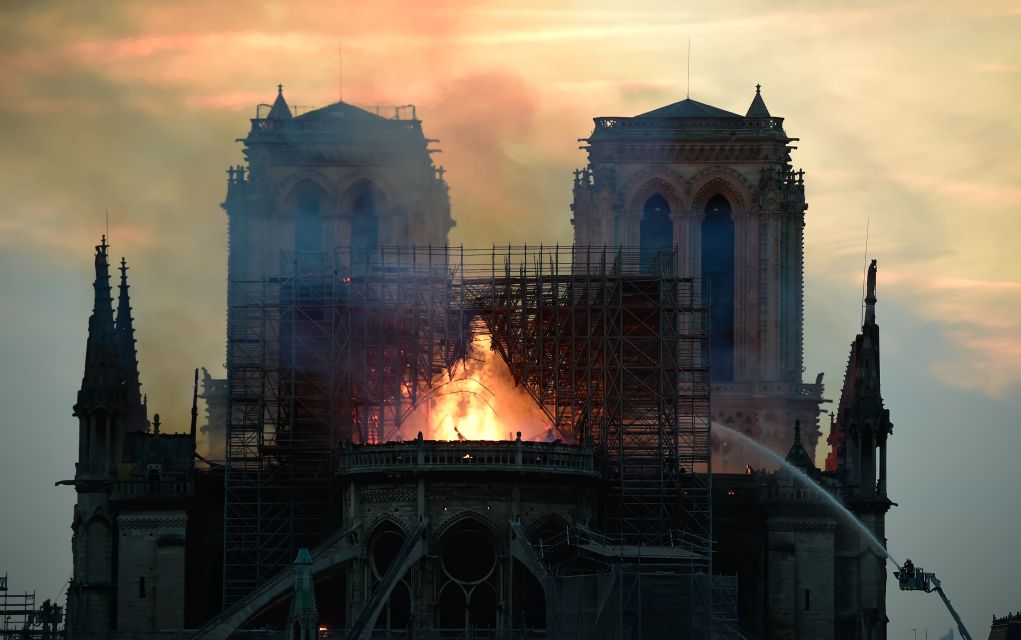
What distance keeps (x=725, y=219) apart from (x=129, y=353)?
94.4 feet

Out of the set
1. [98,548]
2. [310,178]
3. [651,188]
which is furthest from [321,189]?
[98,548]

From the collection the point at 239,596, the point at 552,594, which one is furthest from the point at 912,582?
the point at 239,596

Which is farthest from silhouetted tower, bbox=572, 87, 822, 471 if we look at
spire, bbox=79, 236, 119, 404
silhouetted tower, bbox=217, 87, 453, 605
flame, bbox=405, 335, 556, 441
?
spire, bbox=79, 236, 119, 404

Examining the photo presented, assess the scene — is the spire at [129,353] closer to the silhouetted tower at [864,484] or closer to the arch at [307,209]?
the arch at [307,209]

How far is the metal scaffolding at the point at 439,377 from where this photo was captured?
113 meters

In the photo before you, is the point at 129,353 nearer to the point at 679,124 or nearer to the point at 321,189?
the point at 321,189

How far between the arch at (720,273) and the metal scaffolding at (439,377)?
1256 centimetres

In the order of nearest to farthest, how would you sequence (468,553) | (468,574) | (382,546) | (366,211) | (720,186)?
(468,574), (468,553), (382,546), (720,186), (366,211)

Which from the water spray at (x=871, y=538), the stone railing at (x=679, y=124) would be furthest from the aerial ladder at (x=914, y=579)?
the stone railing at (x=679, y=124)

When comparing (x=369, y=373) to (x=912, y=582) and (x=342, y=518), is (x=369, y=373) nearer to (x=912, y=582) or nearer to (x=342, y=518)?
(x=342, y=518)

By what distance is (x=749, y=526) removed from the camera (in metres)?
116

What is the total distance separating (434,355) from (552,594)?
18.1 m

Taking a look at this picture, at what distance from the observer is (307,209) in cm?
13188

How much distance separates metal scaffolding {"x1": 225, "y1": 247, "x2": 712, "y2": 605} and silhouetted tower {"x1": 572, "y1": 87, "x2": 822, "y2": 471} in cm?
1201
